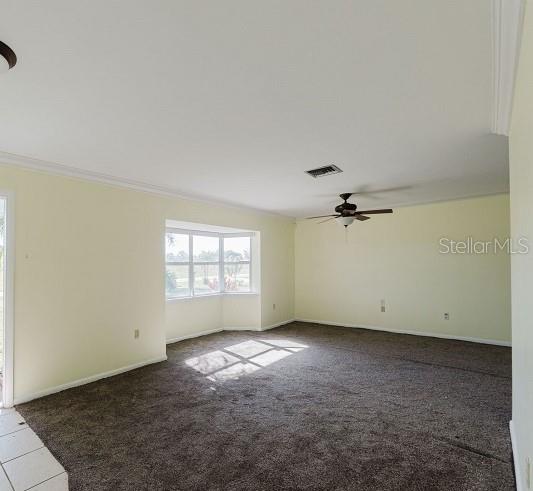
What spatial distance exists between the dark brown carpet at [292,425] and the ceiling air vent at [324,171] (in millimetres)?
2425

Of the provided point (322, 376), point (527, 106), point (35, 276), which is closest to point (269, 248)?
point (322, 376)

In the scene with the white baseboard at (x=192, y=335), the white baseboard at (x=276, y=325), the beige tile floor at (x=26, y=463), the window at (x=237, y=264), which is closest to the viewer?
the beige tile floor at (x=26, y=463)

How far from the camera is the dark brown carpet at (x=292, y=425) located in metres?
1.99

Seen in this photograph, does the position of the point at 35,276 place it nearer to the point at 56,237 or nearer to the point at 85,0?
the point at 56,237

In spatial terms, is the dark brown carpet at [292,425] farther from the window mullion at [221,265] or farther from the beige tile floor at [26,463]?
the window mullion at [221,265]

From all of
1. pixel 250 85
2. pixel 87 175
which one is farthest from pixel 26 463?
pixel 250 85

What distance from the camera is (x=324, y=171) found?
3.55 m

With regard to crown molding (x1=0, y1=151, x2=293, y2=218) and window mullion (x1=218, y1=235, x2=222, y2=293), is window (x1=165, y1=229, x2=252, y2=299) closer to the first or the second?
window mullion (x1=218, y1=235, x2=222, y2=293)

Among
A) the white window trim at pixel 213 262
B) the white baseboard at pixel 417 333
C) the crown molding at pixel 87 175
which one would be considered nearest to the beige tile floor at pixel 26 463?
the crown molding at pixel 87 175

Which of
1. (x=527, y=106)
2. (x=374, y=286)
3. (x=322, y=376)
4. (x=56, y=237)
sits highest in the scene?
(x=527, y=106)

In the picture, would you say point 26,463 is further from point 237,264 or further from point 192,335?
point 237,264

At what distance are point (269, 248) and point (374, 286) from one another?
224 cm

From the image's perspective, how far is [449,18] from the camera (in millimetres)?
1331

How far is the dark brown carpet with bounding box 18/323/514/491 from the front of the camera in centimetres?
199
